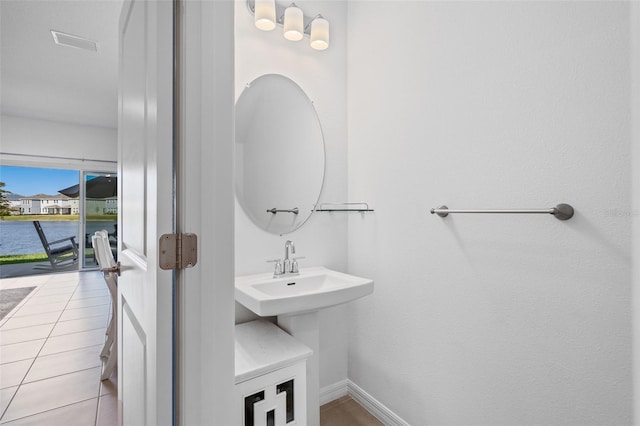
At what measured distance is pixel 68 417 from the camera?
1.61 m

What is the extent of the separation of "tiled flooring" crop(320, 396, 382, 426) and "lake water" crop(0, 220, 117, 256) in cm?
190

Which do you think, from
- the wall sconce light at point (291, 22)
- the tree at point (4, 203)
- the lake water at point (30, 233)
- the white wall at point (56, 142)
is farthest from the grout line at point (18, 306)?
the wall sconce light at point (291, 22)

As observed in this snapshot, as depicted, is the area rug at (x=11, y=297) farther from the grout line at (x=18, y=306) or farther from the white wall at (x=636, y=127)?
the white wall at (x=636, y=127)

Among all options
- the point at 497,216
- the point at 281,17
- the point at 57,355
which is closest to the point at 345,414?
the point at 497,216

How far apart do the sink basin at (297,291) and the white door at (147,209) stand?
0.44 m

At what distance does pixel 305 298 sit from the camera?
49.6 inches

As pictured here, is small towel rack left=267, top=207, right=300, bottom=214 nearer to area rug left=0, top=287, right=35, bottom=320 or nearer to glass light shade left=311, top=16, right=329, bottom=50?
glass light shade left=311, top=16, right=329, bottom=50

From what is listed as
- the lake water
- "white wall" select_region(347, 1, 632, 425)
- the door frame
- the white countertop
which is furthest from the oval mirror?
the lake water

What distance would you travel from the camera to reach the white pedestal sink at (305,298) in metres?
1.22

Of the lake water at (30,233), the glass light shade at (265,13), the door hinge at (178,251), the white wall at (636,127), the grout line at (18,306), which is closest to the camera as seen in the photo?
the white wall at (636,127)

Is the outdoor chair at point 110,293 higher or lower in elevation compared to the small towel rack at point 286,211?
lower

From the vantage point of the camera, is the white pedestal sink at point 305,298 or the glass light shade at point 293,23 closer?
the white pedestal sink at point 305,298

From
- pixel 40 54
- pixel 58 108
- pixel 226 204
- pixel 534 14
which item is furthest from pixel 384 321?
pixel 58 108

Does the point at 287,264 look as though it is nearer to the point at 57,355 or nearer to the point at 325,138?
the point at 325,138
